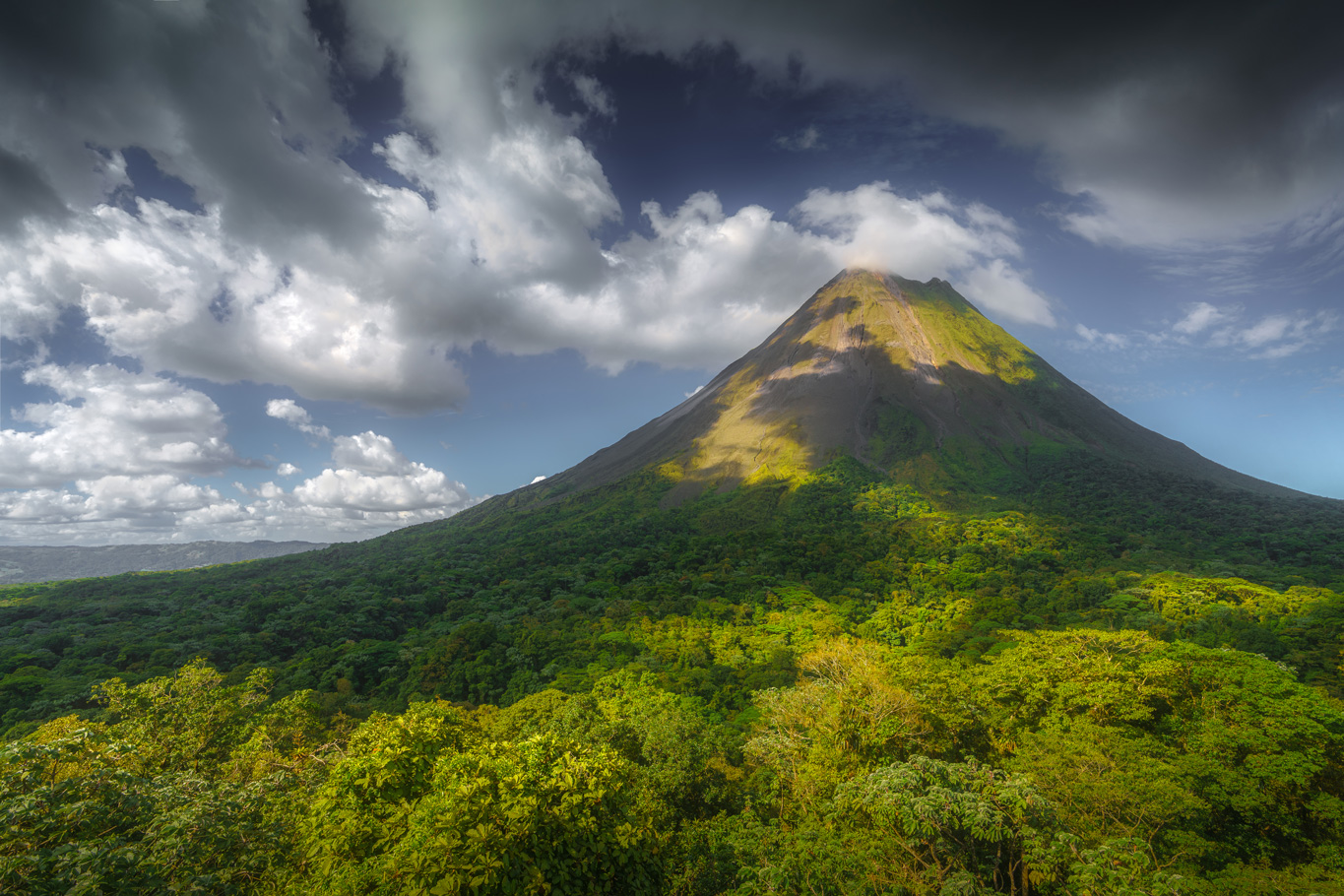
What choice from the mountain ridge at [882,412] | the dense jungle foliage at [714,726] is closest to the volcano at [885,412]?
the mountain ridge at [882,412]

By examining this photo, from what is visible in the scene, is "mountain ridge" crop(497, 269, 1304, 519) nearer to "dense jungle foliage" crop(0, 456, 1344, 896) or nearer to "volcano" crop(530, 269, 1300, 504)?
"volcano" crop(530, 269, 1300, 504)

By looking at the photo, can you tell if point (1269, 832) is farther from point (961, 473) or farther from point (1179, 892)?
point (961, 473)

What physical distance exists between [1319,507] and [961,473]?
1878 inches

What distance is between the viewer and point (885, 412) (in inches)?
3964

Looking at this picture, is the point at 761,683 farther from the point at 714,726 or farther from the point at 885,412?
the point at 885,412

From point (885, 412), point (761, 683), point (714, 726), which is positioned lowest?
point (761, 683)

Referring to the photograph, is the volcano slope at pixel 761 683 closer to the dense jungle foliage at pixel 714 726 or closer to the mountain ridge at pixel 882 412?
the dense jungle foliage at pixel 714 726

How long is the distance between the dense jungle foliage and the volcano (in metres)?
27.4

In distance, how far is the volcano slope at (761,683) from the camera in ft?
30.9

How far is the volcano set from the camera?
3676 inches

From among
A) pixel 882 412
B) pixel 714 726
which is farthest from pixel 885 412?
pixel 714 726

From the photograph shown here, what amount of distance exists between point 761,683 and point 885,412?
7561 centimetres

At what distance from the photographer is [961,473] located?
87188 mm

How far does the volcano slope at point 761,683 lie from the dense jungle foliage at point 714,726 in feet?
0.44
